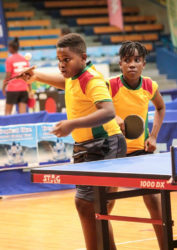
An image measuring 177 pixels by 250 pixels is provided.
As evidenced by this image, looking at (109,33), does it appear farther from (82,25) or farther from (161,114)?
(161,114)

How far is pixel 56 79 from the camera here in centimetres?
378

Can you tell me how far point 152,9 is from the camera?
2100cm

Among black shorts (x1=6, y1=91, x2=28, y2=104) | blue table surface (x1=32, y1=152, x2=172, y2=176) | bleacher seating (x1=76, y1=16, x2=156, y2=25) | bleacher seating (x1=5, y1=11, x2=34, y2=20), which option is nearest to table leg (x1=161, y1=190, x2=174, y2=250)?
blue table surface (x1=32, y1=152, x2=172, y2=176)

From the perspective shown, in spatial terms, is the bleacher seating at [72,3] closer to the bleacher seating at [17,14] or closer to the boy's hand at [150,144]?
the bleacher seating at [17,14]

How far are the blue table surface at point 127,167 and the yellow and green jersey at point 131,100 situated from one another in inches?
21.8

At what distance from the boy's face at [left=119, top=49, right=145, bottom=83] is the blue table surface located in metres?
0.76

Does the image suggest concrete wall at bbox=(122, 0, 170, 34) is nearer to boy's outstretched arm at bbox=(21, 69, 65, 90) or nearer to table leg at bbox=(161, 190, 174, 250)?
boy's outstretched arm at bbox=(21, 69, 65, 90)

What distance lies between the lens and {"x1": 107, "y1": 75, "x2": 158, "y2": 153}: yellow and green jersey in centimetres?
411

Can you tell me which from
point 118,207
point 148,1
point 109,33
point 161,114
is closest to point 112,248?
point 161,114

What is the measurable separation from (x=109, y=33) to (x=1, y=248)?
15484 millimetres

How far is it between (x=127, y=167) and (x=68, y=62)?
0.69 m

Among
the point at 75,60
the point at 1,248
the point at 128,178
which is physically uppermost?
the point at 75,60

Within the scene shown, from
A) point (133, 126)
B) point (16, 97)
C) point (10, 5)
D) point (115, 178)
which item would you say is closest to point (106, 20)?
point (10, 5)

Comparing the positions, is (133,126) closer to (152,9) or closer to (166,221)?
(166,221)
